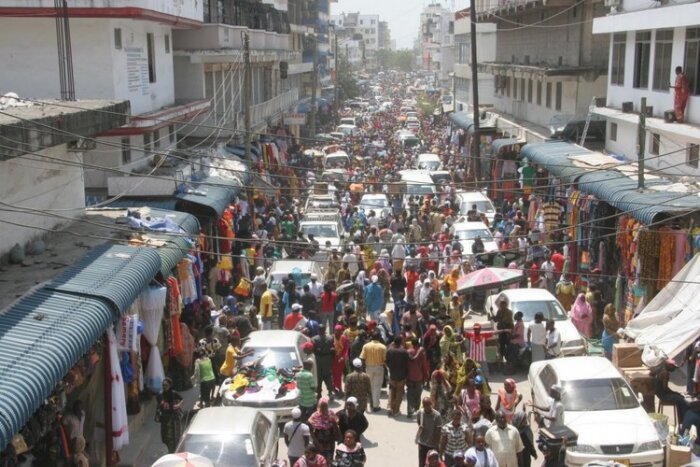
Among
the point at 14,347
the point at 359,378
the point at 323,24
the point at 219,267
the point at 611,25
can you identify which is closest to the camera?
the point at 14,347

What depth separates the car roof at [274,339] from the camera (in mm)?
15344

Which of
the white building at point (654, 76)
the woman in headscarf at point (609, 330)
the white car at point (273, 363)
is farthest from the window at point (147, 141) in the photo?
the woman in headscarf at point (609, 330)

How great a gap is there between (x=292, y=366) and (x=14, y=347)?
19.8 feet

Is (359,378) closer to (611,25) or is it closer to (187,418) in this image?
(187,418)

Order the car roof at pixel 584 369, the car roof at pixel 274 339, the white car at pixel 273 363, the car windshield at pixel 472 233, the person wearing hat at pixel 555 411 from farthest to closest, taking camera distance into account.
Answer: the car windshield at pixel 472 233
the car roof at pixel 274 339
the white car at pixel 273 363
the car roof at pixel 584 369
the person wearing hat at pixel 555 411

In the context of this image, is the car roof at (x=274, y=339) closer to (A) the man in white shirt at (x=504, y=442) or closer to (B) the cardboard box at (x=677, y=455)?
(A) the man in white shirt at (x=504, y=442)

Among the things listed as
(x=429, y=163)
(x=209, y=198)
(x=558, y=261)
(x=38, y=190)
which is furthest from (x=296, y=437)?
(x=429, y=163)

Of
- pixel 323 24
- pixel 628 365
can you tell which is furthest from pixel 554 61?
pixel 323 24

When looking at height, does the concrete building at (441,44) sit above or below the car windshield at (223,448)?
above

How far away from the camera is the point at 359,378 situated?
14102mm

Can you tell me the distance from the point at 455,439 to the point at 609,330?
618cm

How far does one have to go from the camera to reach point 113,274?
42.3 ft

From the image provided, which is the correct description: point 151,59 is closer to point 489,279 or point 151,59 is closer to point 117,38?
point 117,38

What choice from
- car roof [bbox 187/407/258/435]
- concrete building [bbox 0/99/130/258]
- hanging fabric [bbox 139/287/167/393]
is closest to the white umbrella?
car roof [bbox 187/407/258/435]
